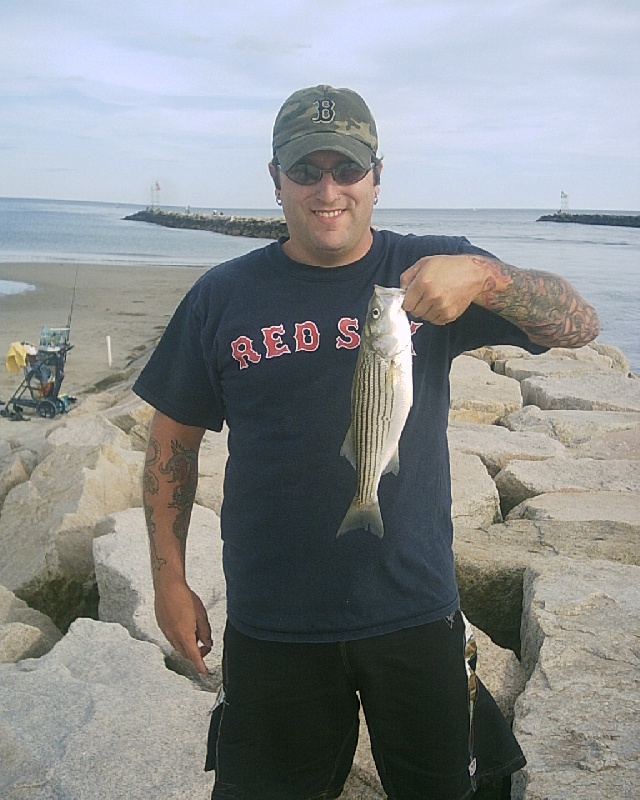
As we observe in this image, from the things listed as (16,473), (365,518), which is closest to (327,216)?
(365,518)

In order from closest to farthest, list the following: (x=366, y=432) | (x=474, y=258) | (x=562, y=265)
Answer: (x=366, y=432)
(x=474, y=258)
(x=562, y=265)

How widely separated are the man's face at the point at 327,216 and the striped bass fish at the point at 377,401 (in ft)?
1.34

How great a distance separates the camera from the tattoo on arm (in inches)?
109

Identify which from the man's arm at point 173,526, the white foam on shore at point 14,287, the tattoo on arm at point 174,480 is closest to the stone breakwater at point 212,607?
the man's arm at point 173,526

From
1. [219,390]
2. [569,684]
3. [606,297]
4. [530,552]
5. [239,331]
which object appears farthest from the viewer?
[606,297]

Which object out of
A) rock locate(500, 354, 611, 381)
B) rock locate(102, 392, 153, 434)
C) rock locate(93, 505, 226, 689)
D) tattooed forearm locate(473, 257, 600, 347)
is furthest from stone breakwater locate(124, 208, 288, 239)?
tattooed forearm locate(473, 257, 600, 347)

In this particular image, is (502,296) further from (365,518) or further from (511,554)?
(511,554)

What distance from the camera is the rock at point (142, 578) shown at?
12.0 feet

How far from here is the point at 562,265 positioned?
3073 centimetres

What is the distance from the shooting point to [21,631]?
3.77 m

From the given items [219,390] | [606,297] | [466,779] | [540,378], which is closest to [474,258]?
[219,390]

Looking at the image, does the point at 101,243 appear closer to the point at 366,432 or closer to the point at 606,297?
the point at 606,297

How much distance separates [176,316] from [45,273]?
91.4 ft

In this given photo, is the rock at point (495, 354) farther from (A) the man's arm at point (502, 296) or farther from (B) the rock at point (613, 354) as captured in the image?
(A) the man's arm at point (502, 296)
